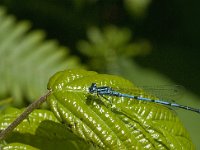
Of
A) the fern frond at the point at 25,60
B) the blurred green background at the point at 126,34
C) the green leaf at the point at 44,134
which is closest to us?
the green leaf at the point at 44,134

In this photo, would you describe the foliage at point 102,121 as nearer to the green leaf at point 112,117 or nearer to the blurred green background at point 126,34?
the green leaf at point 112,117

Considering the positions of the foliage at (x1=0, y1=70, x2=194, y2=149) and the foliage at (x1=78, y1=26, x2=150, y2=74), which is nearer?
the foliage at (x1=0, y1=70, x2=194, y2=149)

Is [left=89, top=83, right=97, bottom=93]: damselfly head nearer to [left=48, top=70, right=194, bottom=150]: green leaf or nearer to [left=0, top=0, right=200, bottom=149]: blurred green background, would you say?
[left=48, top=70, right=194, bottom=150]: green leaf

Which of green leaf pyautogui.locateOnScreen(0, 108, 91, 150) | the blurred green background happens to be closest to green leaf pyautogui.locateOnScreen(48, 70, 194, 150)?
green leaf pyautogui.locateOnScreen(0, 108, 91, 150)

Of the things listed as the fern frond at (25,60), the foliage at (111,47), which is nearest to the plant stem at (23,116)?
the fern frond at (25,60)

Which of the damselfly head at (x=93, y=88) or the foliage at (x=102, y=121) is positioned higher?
the damselfly head at (x=93, y=88)

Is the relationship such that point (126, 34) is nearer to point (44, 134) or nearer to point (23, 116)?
point (44, 134)

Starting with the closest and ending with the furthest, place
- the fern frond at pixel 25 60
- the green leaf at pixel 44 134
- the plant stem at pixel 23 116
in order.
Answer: the plant stem at pixel 23 116 → the green leaf at pixel 44 134 → the fern frond at pixel 25 60

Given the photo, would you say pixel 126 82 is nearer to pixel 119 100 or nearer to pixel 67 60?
pixel 119 100
